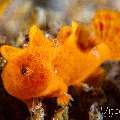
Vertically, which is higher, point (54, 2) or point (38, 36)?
point (54, 2)

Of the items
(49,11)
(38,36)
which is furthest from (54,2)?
(38,36)

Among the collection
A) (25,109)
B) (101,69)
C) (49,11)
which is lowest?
(25,109)

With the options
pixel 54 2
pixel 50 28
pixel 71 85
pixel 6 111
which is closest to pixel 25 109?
pixel 6 111

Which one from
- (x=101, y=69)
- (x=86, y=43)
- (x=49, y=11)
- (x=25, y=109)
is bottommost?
(x=25, y=109)

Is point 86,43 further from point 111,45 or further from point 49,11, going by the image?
point 49,11

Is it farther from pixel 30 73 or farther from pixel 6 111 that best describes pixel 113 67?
pixel 6 111

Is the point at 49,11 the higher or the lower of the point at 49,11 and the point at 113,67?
the higher
